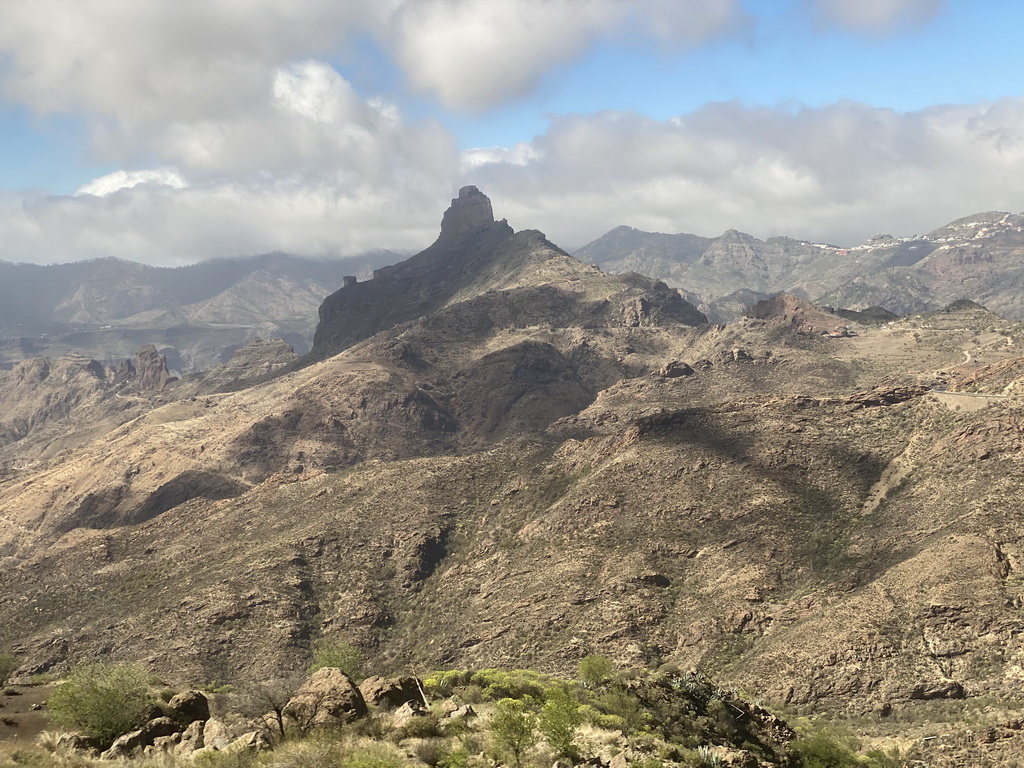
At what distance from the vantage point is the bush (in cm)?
4666

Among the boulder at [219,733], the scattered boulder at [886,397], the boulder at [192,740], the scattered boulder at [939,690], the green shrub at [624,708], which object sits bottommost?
the scattered boulder at [939,690]

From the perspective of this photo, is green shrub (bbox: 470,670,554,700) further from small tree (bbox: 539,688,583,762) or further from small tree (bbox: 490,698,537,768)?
small tree (bbox: 490,698,537,768)

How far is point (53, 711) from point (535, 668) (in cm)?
5929

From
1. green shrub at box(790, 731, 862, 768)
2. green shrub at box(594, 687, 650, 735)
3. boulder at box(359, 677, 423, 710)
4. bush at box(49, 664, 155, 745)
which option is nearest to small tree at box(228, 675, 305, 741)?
boulder at box(359, 677, 423, 710)

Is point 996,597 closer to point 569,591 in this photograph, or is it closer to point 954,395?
point 569,591

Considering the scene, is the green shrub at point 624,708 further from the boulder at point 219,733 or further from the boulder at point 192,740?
the boulder at point 192,740

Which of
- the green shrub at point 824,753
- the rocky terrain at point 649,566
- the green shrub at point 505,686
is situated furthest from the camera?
the rocky terrain at point 649,566

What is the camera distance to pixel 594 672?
6800 cm

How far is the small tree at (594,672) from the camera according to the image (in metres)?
67.2

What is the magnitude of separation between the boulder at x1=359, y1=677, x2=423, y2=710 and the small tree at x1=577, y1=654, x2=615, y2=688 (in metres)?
18.7

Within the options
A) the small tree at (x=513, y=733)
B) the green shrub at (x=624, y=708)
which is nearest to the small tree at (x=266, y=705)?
the small tree at (x=513, y=733)

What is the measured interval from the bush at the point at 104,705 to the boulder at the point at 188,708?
1.50m

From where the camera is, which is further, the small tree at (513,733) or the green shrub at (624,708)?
the green shrub at (624,708)

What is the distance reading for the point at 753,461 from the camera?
135 metres
